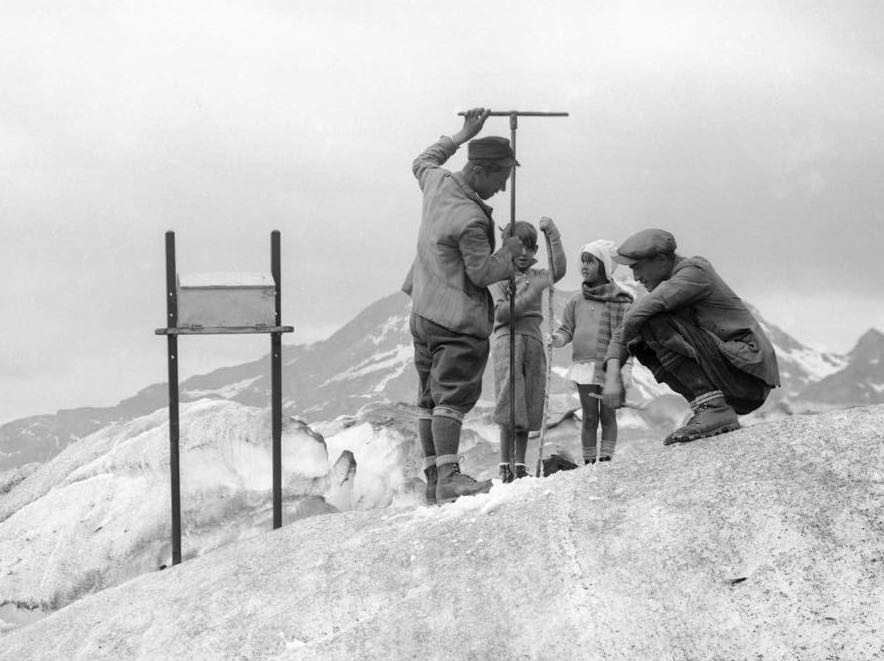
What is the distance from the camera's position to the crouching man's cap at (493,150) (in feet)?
27.6

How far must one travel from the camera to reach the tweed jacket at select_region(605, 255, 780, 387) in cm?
790

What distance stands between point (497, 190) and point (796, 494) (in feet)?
9.02

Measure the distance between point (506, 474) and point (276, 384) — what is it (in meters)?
1.79

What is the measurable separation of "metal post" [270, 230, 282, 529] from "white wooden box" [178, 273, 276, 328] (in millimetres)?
122

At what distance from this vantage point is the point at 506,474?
8.93m

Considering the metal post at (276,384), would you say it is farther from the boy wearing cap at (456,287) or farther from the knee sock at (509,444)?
the knee sock at (509,444)

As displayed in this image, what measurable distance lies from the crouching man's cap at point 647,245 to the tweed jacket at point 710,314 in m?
0.14

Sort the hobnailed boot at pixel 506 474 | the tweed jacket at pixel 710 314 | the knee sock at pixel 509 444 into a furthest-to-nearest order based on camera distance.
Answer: the knee sock at pixel 509 444 < the hobnailed boot at pixel 506 474 < the tweed jacket at pixel 710 314

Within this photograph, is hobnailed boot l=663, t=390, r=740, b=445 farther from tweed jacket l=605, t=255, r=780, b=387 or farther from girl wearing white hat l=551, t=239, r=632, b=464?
girl wearing white hat l=551, t=239, r=632, b=464

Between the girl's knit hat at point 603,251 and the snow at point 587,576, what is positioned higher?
the girl's knit hat at point 603,251

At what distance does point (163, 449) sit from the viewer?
11.8m

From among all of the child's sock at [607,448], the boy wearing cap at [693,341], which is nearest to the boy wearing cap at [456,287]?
the boy wearing cap at [693,341]

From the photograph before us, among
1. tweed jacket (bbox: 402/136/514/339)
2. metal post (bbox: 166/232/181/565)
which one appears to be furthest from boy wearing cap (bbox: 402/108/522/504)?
metal post (bbox: 166/232/181/565)

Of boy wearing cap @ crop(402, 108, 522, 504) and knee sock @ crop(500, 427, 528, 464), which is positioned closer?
boy wearing cap @ crop(402, 108, 522, 504)
